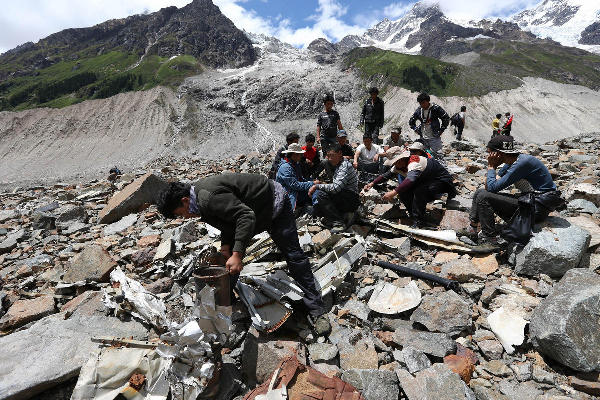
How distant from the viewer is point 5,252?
8047 mm

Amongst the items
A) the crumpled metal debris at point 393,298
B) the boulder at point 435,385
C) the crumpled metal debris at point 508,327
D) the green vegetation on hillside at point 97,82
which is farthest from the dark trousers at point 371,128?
the green vegetation on hillside at point 97,82

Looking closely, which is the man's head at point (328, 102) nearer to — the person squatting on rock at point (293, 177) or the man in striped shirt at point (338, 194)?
the person squatting on rock at point (293, 177)

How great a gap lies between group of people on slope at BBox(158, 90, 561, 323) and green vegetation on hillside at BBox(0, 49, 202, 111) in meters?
79.5

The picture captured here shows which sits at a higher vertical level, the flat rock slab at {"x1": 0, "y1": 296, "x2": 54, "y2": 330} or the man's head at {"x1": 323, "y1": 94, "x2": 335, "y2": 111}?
the man's head at {"x1": 323, "y1": 94, "x2": 335, "y2": 111}

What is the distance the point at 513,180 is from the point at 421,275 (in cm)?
197

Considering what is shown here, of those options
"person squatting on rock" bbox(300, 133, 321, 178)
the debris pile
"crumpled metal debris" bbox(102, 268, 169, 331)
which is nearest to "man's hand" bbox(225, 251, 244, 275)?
the debris pile

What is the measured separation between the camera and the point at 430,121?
8250 millimetres

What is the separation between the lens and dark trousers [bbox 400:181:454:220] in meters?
5.91

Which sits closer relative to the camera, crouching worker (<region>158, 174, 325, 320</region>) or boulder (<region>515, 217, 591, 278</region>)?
crouching worker (<region>158, 174, 325, 320</region>)

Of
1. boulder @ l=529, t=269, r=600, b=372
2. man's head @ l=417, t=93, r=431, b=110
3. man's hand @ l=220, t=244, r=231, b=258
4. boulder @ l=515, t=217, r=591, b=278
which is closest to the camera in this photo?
boulder @ l=529, t=269, r=600, b=372

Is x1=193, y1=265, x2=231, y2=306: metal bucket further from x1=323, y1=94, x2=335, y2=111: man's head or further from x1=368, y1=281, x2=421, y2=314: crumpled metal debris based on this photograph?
x1=323, y1=94, x2=335, y2=111: man's head

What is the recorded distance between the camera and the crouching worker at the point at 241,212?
3098 millimetres

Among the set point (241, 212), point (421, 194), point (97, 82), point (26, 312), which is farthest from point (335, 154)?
point (97, 82)

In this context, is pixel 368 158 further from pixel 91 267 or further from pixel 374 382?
pixel 91 267
